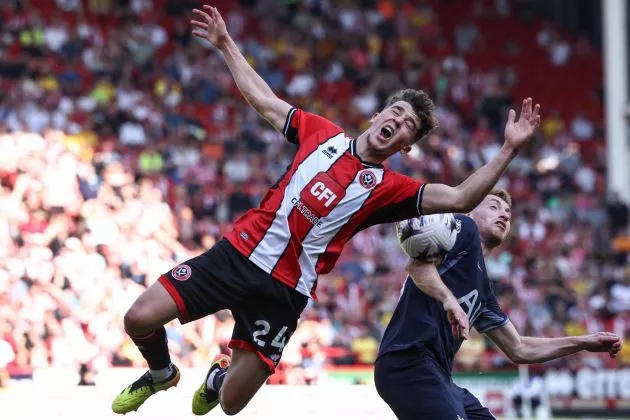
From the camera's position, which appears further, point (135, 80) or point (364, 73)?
point (364, 73)

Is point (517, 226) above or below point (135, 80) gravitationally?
below

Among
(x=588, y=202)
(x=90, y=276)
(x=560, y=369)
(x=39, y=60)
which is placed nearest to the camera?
(x=90, y=276)

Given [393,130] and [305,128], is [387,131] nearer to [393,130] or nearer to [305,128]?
[393,130]

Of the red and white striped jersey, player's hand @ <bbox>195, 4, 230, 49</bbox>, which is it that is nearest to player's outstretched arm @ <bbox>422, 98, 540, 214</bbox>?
the red and white striped jersey

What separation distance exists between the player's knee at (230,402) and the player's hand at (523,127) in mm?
2348

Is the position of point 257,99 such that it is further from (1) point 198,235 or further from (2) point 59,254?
(1) point 198,235

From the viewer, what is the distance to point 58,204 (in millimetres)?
15289

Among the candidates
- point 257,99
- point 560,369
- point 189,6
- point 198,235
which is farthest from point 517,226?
point 257,99

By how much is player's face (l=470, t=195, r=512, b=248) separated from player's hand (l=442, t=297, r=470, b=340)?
1.04 meters

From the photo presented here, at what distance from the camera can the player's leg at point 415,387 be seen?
264 inches

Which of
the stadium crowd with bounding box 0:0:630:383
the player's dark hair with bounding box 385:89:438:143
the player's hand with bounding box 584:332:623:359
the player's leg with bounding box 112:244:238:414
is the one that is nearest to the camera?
the player's leg with bounding box 112:244:238:414

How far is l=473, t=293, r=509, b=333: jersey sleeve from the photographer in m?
7.51

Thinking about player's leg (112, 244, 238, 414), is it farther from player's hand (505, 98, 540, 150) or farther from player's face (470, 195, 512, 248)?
player's hand (505, 98, 540, 150)

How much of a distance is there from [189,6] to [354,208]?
16.4 meters
